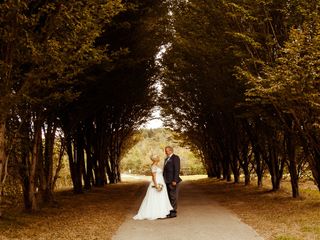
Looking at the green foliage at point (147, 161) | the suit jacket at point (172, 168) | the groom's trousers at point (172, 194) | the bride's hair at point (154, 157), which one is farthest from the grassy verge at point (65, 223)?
the green foliage at point (147, 161)

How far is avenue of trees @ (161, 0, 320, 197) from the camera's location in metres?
14.2

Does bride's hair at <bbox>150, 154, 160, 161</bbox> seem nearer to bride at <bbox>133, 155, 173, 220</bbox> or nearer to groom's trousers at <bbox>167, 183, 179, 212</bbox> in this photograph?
bride at <bbox>133, 155, 173, 220</bbox>

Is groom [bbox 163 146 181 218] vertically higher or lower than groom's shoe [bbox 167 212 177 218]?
higher

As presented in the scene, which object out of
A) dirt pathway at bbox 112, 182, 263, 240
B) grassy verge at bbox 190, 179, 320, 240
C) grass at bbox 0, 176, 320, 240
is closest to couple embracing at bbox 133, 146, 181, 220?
dirt pathway at bbox 112, 182, 263, 240

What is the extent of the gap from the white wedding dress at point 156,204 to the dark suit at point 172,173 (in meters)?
0.20

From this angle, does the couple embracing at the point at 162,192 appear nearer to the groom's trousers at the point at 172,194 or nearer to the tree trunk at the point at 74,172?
the groom's trousers at the point at 172,194

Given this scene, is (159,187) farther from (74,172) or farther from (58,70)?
(74,172)

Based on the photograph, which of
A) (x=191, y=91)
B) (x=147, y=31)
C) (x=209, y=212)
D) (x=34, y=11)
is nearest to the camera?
(x=34, y=11)

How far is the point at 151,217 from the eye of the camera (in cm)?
1350

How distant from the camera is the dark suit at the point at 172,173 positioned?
14070mm

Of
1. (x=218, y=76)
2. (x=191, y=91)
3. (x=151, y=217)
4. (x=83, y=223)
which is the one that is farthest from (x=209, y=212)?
(x=191, y=91)

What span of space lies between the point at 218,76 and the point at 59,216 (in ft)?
33.4

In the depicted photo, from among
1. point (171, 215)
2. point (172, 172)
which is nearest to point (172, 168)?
point (172, 172)

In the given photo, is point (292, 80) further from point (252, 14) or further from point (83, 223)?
point (83, 223)
